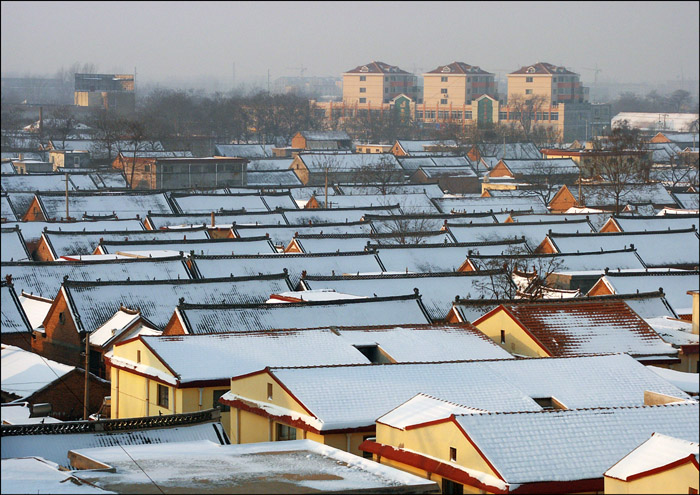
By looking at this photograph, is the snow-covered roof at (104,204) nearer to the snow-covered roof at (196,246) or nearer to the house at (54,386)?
the snow-covered roof at (196,246)

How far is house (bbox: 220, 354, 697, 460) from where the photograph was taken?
32.3 ft

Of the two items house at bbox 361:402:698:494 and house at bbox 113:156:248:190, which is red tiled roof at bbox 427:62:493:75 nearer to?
house at bbox 113:156:248:190

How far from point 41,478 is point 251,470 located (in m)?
1.51

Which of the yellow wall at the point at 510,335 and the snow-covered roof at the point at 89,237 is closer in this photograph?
the yellow wall at the point at 510,335

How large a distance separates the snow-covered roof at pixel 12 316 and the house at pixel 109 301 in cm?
42

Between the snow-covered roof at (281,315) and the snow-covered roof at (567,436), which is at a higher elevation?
the snow-covered roof at (567,436)

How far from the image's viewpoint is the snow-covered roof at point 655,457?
261 inches

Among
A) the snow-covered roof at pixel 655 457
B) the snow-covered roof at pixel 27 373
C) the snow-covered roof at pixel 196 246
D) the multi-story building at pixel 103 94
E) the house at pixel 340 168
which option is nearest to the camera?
the snow-covered roof at pixel 655 457

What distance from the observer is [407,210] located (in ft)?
100

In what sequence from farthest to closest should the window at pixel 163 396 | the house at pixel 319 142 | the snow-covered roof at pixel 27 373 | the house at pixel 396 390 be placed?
the house at pixel 319 142 → the snow-covered roof at pixel 27 373 → the window at pixel 163 396 → the house at pixel 396 390

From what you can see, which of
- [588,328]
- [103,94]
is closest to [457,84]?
[103,94]

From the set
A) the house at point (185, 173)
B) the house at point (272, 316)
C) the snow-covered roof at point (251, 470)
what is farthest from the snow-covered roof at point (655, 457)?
the house at point (185, 173)

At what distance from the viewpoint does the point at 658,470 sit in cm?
657

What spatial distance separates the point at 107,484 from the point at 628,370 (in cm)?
563
